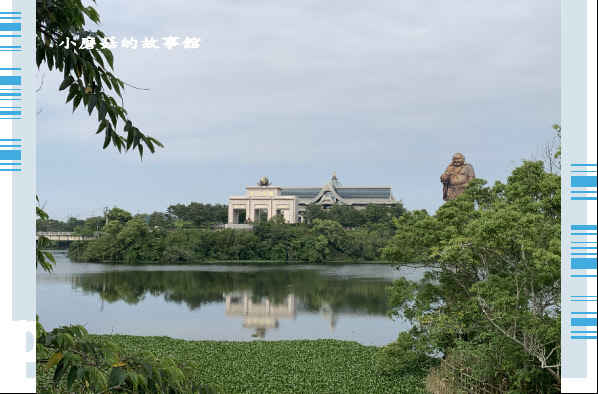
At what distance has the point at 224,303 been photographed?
16.3 meters

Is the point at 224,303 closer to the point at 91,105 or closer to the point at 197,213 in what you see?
the point at 91,105

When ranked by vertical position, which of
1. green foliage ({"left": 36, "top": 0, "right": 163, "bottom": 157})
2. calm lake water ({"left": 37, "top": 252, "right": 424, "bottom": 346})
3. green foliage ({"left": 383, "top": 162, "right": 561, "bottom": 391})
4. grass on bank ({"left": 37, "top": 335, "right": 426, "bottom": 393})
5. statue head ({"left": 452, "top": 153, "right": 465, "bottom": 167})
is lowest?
calm lake water ({"left": 37, "top": 252, "right": 424, "bottom": 346})

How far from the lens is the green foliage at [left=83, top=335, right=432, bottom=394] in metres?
6.93

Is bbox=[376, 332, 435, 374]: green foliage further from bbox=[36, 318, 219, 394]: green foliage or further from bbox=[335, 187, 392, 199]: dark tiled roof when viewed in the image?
bbox=[335, 187, 392, 199]: dark tiled roof

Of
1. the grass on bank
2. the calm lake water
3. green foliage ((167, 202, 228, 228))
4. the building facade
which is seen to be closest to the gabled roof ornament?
the building facade

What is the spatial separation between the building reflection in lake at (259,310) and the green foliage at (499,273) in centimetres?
525

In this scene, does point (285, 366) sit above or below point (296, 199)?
below

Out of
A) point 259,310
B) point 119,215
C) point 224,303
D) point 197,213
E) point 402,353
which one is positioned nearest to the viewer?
point 402,353

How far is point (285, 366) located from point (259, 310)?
23.1 feet

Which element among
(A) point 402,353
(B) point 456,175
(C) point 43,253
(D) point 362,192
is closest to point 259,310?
(A) point 402,353

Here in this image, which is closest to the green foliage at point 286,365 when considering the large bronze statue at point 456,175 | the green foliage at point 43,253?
the green foliage at point 43,253

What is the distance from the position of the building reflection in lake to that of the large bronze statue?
21044 mm

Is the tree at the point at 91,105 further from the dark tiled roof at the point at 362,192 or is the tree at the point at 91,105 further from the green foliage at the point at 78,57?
the dark tiled roof at the point at 362,192

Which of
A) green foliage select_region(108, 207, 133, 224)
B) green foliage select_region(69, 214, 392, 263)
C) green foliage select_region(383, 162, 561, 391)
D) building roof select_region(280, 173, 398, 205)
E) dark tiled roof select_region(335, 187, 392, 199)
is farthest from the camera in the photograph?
dark tiled roof select_region(335, 187, 392, 199)
